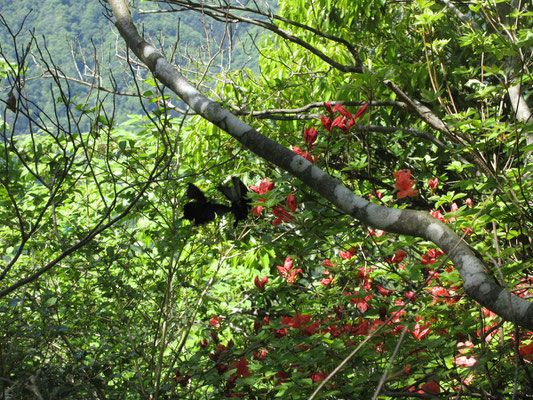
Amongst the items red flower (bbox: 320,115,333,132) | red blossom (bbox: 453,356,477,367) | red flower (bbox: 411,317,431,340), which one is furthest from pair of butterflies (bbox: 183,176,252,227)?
red blossom (bbox: 453,356,477,367)

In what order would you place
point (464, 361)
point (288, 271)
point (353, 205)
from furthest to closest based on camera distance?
point (288, 271) < point (464, 361) < point (353, 205)

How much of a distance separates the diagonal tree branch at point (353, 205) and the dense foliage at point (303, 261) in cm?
6

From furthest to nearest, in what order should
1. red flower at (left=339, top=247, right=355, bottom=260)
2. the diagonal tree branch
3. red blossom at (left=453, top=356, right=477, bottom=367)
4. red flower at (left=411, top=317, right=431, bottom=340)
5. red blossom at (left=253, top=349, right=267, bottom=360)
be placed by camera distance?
red flower at (left=339, top=247, right=355, bottom=260) → red blossom at (left=253, top=349, right=267, bottom=360) → red flower at (left=411, top=317, right=431, bottom=340) → red blossom at (left=453, top=356, right=477, bottom=367) → the diagonal tree branch

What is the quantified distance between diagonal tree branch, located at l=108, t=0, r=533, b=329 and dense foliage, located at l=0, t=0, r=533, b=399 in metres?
0.06

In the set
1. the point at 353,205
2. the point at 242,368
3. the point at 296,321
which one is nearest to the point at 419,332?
the point at 296,321

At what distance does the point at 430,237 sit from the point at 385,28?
299cm

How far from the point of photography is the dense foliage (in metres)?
1.54

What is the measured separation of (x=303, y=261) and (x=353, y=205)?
1.37 metres

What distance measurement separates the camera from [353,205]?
120 centimetres

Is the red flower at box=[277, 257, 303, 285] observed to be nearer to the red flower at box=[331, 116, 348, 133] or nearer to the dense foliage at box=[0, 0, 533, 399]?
the dense foliage at box=[0, 0, 533, 399]

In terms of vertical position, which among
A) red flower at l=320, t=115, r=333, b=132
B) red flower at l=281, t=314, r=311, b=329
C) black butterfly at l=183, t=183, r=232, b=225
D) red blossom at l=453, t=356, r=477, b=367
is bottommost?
red blossom at l=453, t=356, r=477, b=367

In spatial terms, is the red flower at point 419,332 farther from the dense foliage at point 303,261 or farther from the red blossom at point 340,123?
the red blossom at point 340,123

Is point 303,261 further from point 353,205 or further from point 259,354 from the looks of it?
point 353,205

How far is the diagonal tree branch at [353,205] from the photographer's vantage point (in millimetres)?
893
